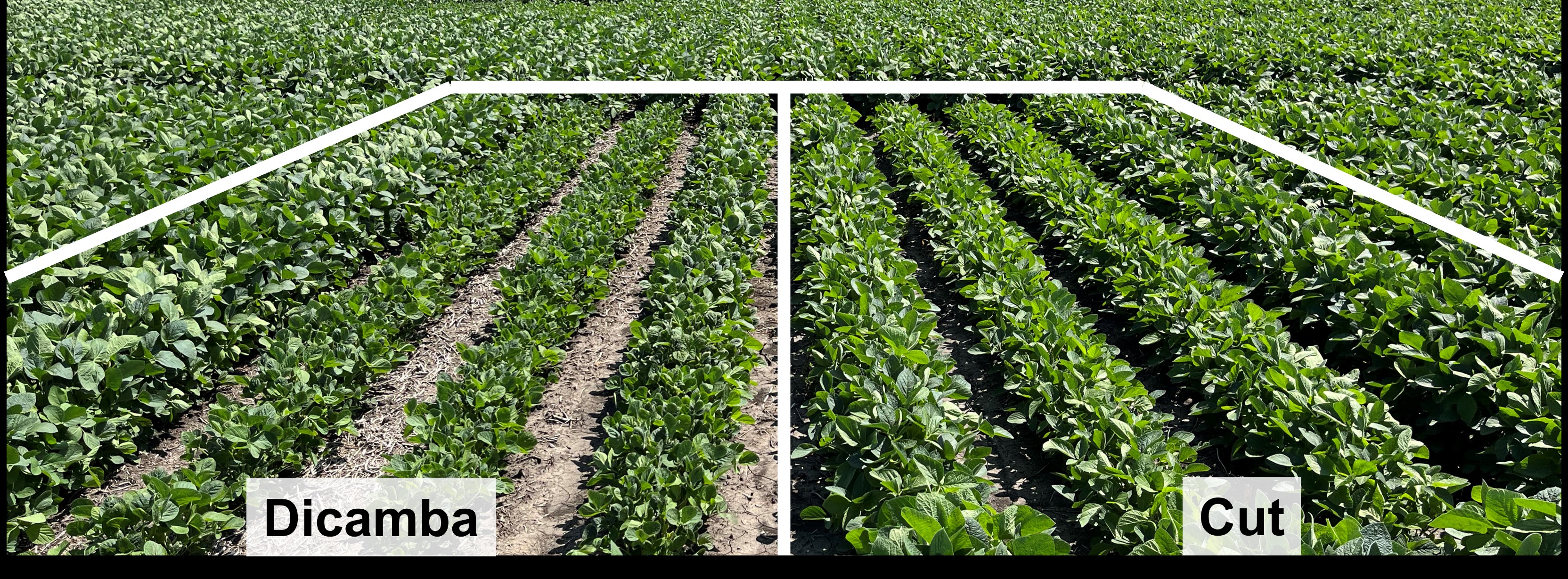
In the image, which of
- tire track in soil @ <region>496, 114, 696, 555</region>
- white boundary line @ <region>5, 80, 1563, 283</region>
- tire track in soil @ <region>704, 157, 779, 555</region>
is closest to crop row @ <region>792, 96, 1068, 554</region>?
tire track in soil @ <region>704, 157, 779, 555</region>

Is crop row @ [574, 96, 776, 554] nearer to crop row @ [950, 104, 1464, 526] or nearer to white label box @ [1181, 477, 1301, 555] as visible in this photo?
white label box @ [1181, 477, 1301, 555]

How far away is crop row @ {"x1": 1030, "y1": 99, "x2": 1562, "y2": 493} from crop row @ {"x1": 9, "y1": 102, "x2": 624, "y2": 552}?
430 centimetres

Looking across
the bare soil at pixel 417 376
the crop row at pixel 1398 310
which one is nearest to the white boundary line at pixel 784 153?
the crop row at pixel 1398 310

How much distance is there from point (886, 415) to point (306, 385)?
2.40 meters

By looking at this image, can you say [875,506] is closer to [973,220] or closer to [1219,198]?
[973,220]

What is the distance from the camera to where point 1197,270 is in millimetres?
4598

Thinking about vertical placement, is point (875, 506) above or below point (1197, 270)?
below

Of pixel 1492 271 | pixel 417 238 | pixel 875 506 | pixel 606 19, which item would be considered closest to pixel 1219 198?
pixel 1492 271

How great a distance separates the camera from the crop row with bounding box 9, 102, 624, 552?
Result: 9.73 feet

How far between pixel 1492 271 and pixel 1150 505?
269 cm

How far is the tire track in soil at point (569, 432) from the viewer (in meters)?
3.33

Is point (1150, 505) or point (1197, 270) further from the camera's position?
point (1197, 270)

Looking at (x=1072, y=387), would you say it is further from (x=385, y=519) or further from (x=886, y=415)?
(x=385, y=519)

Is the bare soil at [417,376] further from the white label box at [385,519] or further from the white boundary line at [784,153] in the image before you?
the white boundary line at [784,153]
